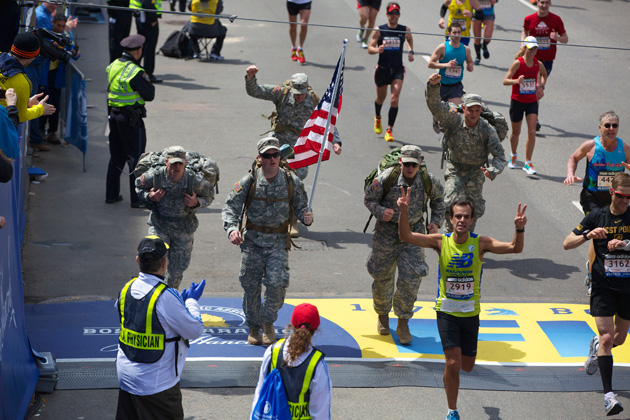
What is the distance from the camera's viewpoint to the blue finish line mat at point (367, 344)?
325 inches

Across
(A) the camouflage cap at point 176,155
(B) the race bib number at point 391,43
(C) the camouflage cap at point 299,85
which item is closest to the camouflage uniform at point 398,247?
(A) the camouflage cap at point 176,155

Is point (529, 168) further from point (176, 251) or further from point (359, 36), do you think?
point (359, 36)

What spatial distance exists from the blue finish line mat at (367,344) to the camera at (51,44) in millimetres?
3306

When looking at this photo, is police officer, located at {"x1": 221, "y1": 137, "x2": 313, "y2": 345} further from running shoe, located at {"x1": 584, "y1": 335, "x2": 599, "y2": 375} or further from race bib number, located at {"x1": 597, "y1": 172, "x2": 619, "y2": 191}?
race bib number, located at {"x1": 597, "y1": 172, "x2": 619, "y2": 191}

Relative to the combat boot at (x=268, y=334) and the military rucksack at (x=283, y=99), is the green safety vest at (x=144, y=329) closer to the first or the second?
the combat boot at (x=268, y=334)

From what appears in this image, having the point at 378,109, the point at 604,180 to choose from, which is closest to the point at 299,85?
the point at 604,180

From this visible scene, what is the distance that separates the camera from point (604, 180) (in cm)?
1003

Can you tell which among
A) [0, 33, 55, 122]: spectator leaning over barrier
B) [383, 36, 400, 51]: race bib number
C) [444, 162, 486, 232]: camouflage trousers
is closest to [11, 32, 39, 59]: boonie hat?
[0, 33, 55, 122]: spectator leaning over barrier

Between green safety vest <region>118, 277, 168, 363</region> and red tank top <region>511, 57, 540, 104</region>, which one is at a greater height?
red tank top <region>511, 57, 540, 104</region>

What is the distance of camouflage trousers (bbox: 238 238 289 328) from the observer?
8.60 m

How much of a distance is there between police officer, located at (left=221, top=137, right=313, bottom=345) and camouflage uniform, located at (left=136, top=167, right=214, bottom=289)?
39cm

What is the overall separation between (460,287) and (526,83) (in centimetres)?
706

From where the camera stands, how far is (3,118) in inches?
279

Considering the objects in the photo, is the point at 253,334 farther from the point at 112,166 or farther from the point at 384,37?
the point at 384,37
